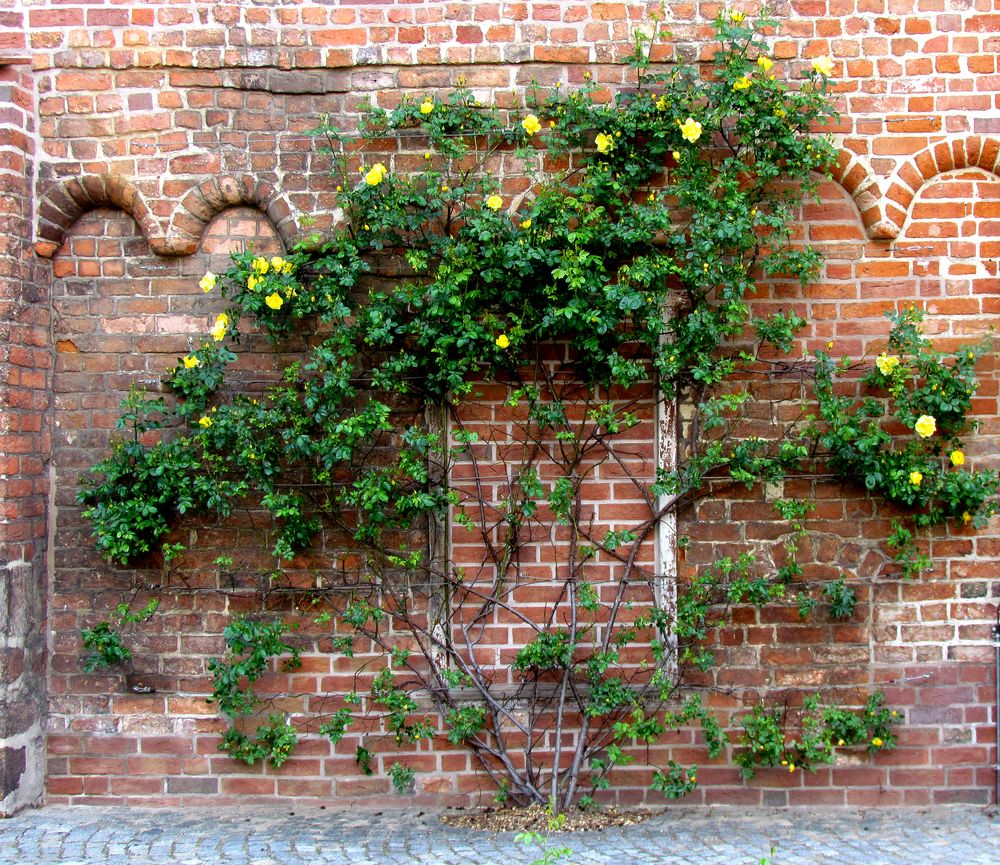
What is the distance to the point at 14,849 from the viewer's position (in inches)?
160

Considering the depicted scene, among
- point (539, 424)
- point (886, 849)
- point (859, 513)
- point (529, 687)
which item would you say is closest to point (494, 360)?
point (539, 424)

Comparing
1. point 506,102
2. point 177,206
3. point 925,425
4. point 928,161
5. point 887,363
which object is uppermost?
point 506,102

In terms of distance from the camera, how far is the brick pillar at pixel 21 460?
14.4 ft

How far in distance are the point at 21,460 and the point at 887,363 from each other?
3.98 m

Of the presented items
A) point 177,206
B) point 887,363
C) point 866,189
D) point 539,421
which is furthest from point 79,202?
point 887,363


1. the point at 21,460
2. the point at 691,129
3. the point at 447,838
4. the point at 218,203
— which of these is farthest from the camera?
the point at 218,203

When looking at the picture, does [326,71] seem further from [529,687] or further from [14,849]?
[14,849]

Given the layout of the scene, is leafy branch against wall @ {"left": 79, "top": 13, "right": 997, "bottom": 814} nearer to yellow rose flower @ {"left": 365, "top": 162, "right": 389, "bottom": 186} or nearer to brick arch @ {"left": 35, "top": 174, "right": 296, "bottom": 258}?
yellow rose flower @ {"left": 365, "top": 162, "right": 389, "bottom": 186}

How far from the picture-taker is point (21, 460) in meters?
4.47

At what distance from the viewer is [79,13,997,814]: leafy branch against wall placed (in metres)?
4.37

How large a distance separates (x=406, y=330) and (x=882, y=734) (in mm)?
2868

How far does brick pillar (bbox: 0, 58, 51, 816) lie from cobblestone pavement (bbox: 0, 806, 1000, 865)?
0.37m

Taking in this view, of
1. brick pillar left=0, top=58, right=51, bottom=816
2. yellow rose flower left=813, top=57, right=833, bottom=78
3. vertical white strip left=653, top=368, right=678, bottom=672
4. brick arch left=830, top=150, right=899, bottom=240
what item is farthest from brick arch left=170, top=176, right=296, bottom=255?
brick arch left=830, top=150, right=899, bottom=240

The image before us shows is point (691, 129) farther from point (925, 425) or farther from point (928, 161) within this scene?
point (925, 425)
